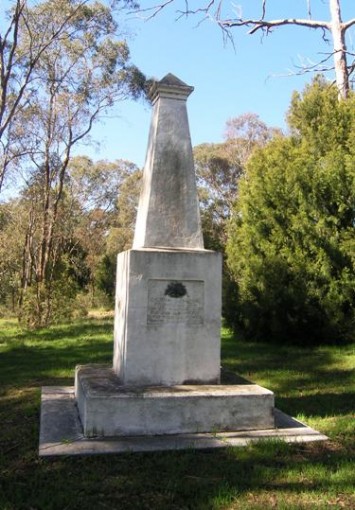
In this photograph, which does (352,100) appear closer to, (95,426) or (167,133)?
(167,133)

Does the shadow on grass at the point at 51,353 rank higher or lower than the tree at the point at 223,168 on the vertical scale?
lower

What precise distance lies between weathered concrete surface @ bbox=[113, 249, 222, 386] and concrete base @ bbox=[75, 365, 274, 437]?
8.6 inches

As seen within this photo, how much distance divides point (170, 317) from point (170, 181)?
1449 millimetres

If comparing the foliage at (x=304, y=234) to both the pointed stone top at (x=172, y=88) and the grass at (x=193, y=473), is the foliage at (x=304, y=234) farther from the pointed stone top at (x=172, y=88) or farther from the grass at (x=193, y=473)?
the pointed stone top at (x=172, y=88)

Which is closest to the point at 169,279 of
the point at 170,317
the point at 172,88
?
the point at 170,317

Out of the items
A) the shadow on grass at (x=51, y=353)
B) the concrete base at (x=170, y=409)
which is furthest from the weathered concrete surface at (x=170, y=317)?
the shadow on grass at (x=51, y=353)

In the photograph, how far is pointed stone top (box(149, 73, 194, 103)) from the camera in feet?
18.9

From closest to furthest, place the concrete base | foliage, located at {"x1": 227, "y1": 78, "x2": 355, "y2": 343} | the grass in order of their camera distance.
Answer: the grass, the concrete base, foliage, located at {"x1": 227, "y1": 78, "x2": 355, "y2": 343}

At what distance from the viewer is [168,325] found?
5.30m

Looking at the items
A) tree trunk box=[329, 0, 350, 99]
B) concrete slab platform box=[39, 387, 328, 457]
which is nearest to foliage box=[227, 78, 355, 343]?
tree trunk box=[329, 0, 350, 99]

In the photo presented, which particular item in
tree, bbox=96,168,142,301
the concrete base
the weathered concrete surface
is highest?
tree, bbox=96,168,142,301

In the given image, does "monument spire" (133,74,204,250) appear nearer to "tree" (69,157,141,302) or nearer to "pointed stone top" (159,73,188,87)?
"pointed stone top" (159,73,188,87)

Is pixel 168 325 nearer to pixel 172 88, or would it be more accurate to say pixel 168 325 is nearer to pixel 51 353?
pixel 172 88

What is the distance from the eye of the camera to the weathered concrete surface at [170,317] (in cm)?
522
